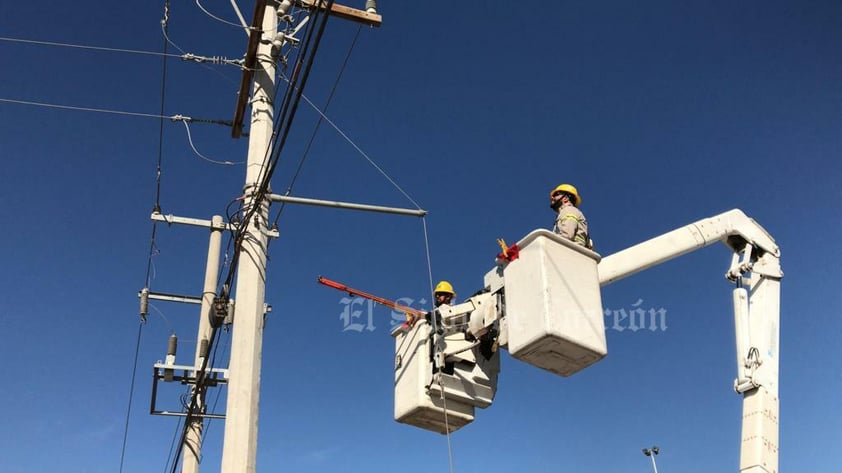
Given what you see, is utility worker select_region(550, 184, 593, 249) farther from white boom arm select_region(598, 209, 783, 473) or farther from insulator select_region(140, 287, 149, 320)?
insulator select_region(140, 287, 149, 320)

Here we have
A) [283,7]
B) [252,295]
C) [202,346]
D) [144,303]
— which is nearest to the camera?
[252,295]

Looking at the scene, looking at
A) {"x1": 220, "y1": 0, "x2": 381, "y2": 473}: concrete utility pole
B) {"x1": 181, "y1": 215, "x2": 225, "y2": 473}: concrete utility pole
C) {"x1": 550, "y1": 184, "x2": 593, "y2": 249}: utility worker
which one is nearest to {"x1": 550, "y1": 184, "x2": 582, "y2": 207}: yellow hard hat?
{"x1": 550, "y1": 184, "x2": 593, "y2": 249}: utility worker

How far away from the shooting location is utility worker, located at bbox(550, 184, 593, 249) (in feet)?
20.8

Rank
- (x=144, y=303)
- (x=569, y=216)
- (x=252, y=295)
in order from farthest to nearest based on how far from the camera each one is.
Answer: (x=144, y=303) < (x=252, y=295) < (x=569, y=216)

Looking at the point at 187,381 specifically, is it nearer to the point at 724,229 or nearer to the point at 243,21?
the point at 243,21

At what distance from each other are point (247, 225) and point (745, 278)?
4.72m

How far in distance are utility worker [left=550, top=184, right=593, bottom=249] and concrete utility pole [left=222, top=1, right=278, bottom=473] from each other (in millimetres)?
2712

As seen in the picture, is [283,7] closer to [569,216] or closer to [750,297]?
[569,216]

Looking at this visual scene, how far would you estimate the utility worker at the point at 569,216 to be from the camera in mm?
6344

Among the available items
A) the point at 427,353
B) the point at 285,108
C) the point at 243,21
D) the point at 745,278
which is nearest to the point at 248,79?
the point at 243,21

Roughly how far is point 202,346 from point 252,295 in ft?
19.1

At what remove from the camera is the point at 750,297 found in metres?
7.45

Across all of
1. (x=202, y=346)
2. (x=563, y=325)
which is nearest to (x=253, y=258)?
(x=563, y=325)

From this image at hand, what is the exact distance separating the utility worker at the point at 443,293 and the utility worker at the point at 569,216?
Result: 199 cm
